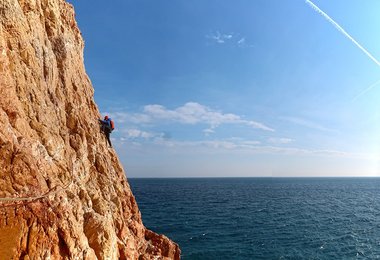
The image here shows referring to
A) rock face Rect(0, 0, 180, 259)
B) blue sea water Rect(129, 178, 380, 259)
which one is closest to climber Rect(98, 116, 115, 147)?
rock face Rect(0, 0, 180, 259)

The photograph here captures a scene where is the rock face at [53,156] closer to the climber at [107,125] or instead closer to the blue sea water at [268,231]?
the climber at [107,125]

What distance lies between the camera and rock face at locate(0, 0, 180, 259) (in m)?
14.4

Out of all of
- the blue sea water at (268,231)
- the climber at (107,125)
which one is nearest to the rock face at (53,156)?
the climber at (107,125)

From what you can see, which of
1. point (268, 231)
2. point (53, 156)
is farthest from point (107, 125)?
point (268, 231)

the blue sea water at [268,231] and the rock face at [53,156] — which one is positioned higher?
the rock face at [53,156]

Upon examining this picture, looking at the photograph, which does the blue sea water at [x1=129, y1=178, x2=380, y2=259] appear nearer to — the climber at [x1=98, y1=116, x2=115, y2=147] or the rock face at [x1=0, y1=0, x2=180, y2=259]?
the rock face at [x1=0, y1=0, x2=180, y2=259]

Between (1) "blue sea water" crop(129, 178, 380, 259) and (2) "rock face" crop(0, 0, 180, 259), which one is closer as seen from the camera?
(2) "rock face" crop(0, 0, 180, 259)

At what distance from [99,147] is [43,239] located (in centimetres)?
1168

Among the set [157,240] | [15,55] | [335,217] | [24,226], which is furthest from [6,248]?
[335,217]

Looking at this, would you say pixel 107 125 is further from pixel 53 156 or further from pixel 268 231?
pixel 268 231

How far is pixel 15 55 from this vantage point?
1784 cm

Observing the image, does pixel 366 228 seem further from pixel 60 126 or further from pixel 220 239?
pixel 60 126

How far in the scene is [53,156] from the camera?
60.1 ft

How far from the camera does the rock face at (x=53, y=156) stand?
14367 millimetres
